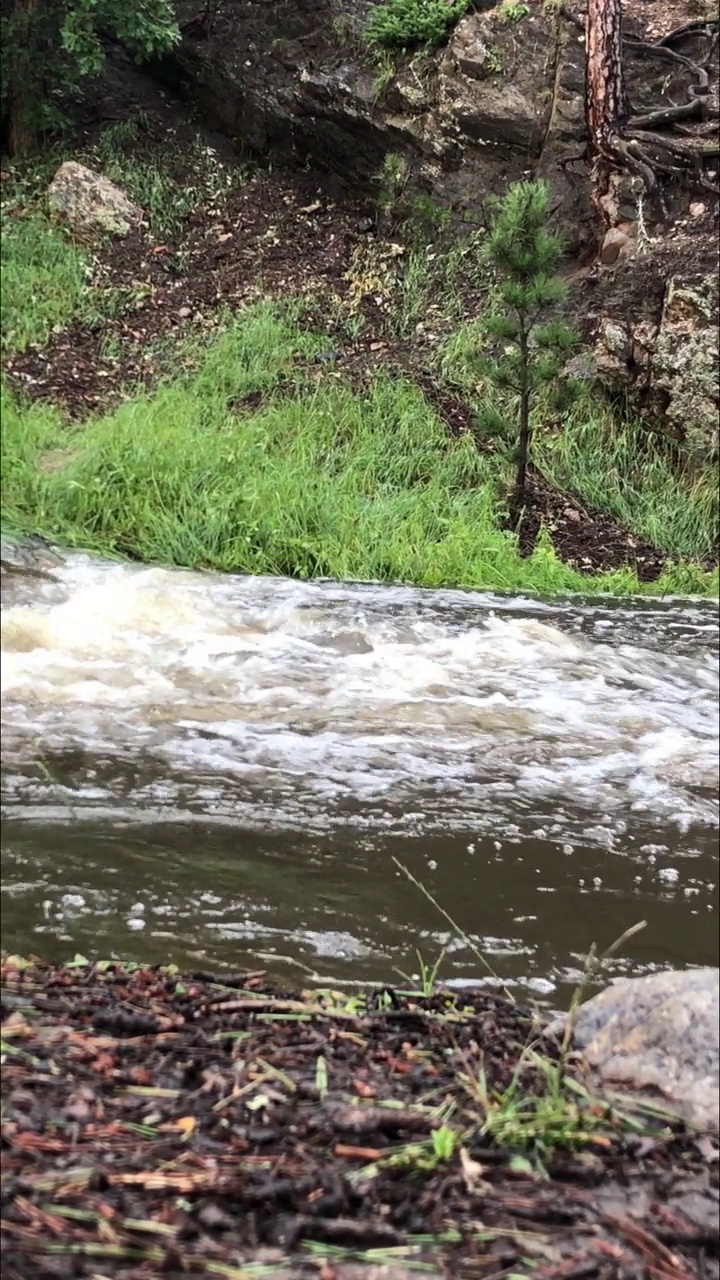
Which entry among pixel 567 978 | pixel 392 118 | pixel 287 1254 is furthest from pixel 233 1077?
pixel 392 118

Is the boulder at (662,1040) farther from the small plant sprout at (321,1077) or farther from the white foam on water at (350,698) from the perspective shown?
the white foam on water at (350,698)

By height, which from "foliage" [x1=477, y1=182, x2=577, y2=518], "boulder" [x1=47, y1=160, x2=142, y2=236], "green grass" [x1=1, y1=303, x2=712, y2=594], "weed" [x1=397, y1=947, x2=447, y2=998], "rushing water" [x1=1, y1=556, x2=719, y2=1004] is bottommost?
"weed" [x1=397, y1=947, x2=447, y2=998]

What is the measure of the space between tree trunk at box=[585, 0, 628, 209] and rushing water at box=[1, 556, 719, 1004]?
558 cm

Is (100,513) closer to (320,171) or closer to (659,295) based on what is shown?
(659,295)

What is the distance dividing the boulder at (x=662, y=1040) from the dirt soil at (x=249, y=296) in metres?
4.66

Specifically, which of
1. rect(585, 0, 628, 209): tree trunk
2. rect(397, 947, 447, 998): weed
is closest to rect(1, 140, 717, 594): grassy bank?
rect(585, 0, 628, 209): tree trunk

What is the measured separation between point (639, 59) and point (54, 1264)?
34.7 feet

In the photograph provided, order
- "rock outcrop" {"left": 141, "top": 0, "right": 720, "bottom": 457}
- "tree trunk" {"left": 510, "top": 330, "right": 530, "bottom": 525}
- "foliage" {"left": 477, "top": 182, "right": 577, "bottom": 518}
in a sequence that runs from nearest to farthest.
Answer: "foliage" {"left": 477, "top": 182, "right": 577, "bottom": 518} → "tree trunk" {"left": 510, "top": 330, "right": 530, "bottom": 525} → "rock outcrop" {"left": 141, "top": 0, "right": 720, "bottom": 457}

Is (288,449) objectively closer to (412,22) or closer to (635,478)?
(635,478)

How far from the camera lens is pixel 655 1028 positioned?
1.90 metres

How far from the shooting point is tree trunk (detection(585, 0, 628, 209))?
8.18 meters

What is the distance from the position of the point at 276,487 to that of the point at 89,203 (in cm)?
495

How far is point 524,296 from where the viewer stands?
20.1 feet

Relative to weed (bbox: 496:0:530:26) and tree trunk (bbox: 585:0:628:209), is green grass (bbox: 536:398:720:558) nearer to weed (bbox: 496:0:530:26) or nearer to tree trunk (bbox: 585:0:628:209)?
tree trunk (bbox: 585:0:628:209)
